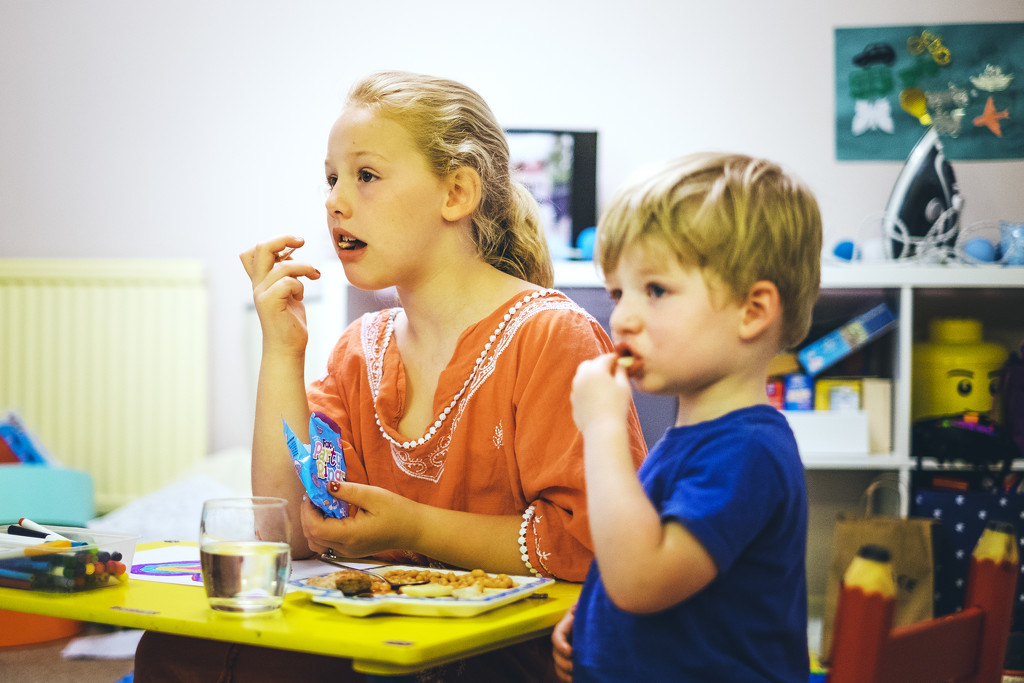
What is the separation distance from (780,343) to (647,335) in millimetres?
117

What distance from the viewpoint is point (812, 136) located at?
2.60m

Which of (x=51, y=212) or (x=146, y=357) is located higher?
(x=51, y=212)

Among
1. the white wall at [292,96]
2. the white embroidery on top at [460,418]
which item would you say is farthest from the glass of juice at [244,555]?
the white wall at [292,96]

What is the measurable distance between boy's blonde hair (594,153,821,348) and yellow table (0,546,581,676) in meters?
0.30

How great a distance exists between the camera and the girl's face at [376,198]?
1.06 meters

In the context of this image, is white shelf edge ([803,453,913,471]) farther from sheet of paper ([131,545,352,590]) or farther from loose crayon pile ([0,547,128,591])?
loose crayon pile ([0,547,128,591])

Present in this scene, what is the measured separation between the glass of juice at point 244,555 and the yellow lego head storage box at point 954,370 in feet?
6.45

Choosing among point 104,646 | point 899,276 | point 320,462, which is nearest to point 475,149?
point 320,462

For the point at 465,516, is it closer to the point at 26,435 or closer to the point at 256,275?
the point at 256,275

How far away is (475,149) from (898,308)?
1.48 m

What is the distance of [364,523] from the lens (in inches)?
34.0

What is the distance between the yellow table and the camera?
616 millimetres

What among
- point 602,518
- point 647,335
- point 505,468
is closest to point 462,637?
point 602,518

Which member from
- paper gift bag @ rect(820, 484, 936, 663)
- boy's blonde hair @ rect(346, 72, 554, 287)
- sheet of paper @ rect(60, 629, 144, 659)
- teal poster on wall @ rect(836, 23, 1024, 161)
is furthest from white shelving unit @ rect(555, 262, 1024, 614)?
paper gift bag @ rect(820, 484, 936, 663)
